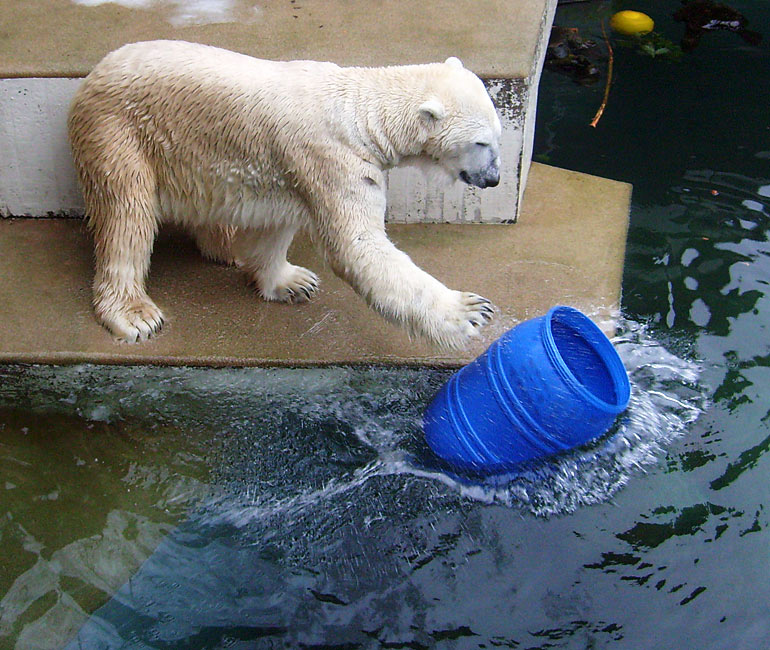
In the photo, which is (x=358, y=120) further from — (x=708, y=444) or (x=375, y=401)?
(x=708, y=444)

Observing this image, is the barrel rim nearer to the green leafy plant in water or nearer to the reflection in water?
the reflection in water

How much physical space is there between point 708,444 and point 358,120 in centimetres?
165

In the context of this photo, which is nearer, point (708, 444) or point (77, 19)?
point (708, 444)

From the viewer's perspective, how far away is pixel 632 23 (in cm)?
675

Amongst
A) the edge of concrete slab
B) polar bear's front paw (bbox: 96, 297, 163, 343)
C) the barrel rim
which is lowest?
polar bear's front paw (bbox: 96, 297, 163, 343)

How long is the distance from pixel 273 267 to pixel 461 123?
1.02 metres

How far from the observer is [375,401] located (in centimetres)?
310

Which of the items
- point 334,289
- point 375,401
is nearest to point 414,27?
point 334,289

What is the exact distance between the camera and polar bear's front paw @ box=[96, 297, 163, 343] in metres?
3.25

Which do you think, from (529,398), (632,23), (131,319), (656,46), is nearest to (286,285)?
(131,319)

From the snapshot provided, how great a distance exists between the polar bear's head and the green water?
0.82 metres

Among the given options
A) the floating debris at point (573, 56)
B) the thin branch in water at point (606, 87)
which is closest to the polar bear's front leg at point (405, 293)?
the thin branch in water at point (606, 87)

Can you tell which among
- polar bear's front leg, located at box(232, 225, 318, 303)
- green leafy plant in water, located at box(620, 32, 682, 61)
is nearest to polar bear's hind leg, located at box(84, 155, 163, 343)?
polar bear's front leg, located at box(232, 225, 318, 303)

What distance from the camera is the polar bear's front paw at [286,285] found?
3.46 metres
